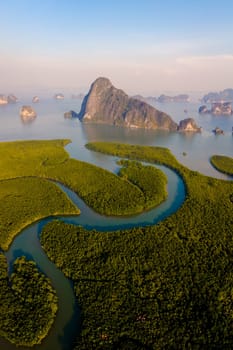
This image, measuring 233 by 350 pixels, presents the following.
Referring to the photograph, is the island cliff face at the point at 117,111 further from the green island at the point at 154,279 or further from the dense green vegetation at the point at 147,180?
the green island at the point at 154,279

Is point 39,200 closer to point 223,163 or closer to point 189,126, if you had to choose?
point 223,163

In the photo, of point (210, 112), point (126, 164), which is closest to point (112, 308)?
point (126, 164)

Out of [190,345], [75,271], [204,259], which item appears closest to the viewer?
[190,345]

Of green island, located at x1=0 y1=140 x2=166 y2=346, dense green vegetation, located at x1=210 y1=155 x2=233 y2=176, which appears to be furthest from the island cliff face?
green island, located at x1=0 y1=140 x2=166 y2=346

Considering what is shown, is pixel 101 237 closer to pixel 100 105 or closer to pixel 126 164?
pixel 126 164

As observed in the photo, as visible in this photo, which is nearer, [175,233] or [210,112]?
[175,233]

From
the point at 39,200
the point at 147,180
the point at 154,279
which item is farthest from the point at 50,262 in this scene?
the point at 147,180

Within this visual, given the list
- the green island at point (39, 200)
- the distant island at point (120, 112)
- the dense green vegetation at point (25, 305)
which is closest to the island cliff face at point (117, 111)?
the distant island at point (120, 112)
